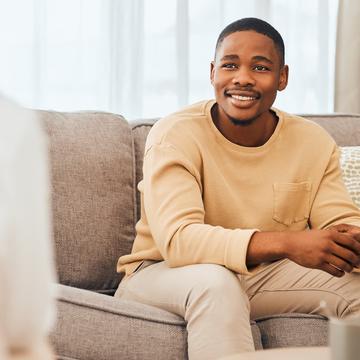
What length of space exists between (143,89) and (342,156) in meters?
1.00

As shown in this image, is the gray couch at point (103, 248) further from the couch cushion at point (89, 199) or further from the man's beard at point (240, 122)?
the man's beard at point (240, 122)

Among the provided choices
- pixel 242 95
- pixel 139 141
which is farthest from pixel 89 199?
pixel 242 95

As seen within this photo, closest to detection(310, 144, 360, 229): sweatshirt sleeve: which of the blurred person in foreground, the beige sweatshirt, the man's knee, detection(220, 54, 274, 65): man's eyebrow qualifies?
the beige sweatshirt

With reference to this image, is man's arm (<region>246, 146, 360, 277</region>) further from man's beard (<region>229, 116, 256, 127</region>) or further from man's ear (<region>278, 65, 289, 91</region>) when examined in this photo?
man's ear (<region>278, 65, 289, 91</region>)

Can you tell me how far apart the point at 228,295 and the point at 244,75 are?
68cm

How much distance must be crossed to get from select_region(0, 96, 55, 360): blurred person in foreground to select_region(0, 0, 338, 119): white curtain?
7.89ft

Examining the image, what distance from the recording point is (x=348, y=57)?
362 centimetres

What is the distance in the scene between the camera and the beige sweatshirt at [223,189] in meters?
2.09

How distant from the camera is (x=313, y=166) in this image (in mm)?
2416

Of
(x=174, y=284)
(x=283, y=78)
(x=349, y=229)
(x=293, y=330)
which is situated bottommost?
(x=293, y=330)

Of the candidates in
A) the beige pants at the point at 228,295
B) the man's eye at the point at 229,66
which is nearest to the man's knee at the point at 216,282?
the beige pants at the point at 228,295

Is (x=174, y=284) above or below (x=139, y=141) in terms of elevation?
below

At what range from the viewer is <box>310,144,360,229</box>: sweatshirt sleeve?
2.35 m

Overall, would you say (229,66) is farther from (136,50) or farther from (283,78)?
(136,50)
